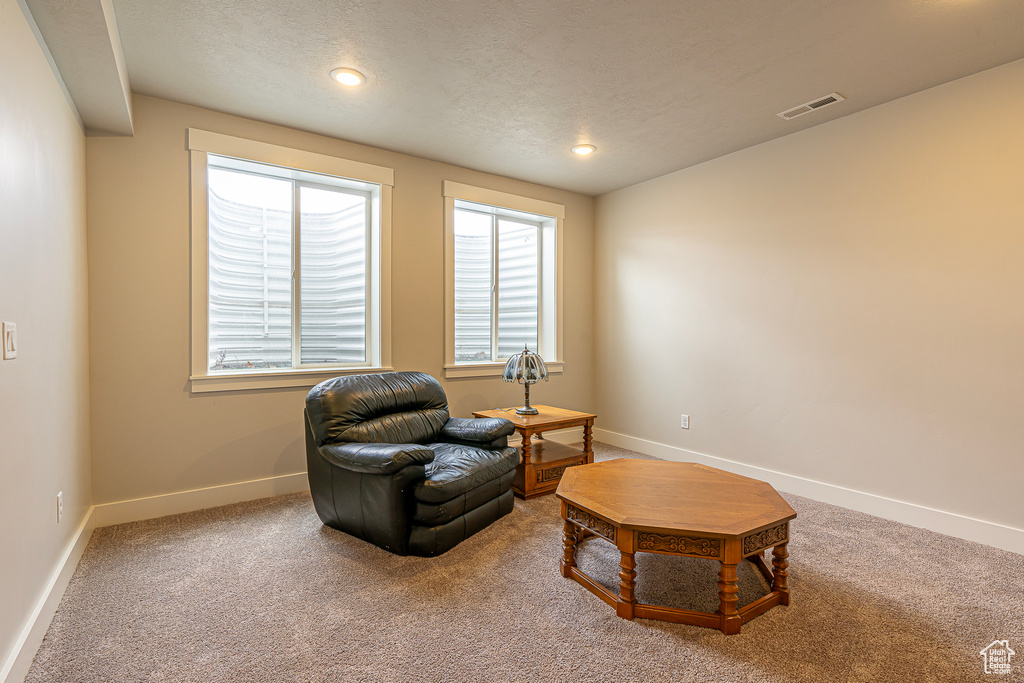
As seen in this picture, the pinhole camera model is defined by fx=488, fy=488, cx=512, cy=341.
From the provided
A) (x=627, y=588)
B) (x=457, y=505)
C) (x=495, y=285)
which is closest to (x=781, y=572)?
(x=627, y=588)

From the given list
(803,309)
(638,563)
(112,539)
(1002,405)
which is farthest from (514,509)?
(1002,405)

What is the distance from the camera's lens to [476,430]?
3305 millimetres

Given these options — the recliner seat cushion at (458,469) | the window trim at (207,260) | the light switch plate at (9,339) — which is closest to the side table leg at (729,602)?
the recliner seat cushion at (458,469)

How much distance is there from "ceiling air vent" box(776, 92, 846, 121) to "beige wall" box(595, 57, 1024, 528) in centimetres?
30

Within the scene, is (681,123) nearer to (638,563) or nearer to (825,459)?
(825,459)

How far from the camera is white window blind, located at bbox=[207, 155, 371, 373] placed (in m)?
3.48

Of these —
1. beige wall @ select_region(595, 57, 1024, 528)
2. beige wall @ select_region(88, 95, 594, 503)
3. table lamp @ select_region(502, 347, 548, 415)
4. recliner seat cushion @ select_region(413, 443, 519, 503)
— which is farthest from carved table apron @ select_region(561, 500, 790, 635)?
beige wall @ select_region(88, 95, 594, 503)

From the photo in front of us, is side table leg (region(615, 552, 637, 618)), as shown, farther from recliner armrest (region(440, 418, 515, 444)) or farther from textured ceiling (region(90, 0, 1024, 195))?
textured ceiling (region(90, 0, 1024, 195))

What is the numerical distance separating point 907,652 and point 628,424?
3.22m

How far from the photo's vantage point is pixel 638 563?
2.50 metres

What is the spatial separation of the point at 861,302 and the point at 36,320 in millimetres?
4526

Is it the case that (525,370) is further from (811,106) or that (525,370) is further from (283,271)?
(811,106)

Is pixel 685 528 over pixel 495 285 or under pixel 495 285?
under

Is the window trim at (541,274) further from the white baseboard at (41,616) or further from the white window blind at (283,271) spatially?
the white baseboard at (41,616)
